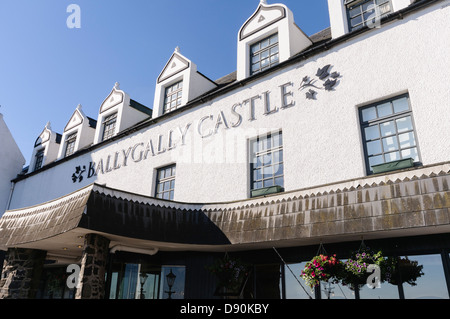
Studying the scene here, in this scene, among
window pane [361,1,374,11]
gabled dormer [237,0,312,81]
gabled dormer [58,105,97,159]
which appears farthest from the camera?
→ gabled dormer [58,105,97,159]

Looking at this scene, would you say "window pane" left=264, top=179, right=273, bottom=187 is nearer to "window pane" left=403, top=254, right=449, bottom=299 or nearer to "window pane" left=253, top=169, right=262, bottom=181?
"window pane" left=253, top=169, right=262, bottom=181

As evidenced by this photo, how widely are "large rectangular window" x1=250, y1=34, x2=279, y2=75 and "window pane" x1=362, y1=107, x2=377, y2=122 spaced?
3800 millimetres

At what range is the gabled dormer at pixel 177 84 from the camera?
564 inches

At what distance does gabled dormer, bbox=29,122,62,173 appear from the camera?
69.6ft

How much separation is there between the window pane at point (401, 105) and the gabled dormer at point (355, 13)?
2.42m

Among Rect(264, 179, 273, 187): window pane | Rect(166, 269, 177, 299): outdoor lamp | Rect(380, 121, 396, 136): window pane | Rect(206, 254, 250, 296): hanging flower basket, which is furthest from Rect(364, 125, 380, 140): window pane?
Rect(166, 269, 177, 299): outdoor lamp

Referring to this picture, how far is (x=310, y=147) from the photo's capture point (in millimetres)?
9516

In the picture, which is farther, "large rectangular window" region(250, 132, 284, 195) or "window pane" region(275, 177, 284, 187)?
"large rectangular window" region(250, 132, 284, 195)

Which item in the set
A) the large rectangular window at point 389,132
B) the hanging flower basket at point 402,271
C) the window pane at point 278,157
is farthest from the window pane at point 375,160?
the window pane at point 278,157

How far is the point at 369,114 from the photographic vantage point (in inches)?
356

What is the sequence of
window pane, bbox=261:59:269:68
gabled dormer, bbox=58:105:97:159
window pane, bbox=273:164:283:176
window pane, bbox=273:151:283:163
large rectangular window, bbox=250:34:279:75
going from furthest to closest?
gabled dormer, bbox=58:105:97:159 → window pane, bbox=261:59:269:68 → large rectangular window, bbox=250:34:279:75 → window pane, bbox=273:151:283:163 → window pane, bbox=273:164:283:176

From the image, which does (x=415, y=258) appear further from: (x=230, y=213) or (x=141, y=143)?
(x=141, y=143)
